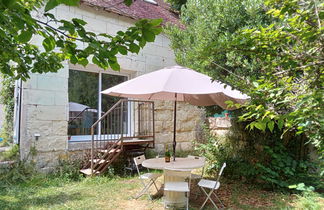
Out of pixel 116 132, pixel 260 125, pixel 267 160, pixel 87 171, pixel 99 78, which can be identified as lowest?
pixel 87 171

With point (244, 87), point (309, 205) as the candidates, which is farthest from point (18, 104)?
point (309, 205)

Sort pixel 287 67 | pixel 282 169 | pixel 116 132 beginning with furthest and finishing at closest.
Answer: pixel 116 132 < pixel 282 169 < pixel 287 67

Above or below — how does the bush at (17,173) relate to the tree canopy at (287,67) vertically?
below

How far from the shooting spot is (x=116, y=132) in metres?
7.04

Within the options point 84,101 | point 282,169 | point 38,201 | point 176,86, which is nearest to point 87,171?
point 38,201

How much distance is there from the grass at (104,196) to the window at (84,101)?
5.01 feet

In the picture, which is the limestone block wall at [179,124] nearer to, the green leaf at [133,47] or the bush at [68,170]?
the bush at [68,170]

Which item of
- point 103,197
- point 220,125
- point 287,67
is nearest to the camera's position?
point 287,67

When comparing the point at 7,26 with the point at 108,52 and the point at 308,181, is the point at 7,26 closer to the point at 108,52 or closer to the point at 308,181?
the point at 108,52

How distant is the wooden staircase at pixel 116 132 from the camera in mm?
5929

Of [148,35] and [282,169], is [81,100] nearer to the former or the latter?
[282,169]

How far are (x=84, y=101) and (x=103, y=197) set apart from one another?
304 cm

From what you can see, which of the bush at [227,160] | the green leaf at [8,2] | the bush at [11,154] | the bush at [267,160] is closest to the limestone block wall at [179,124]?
the bush at [227,160]

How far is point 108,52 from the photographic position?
155 centimetres
